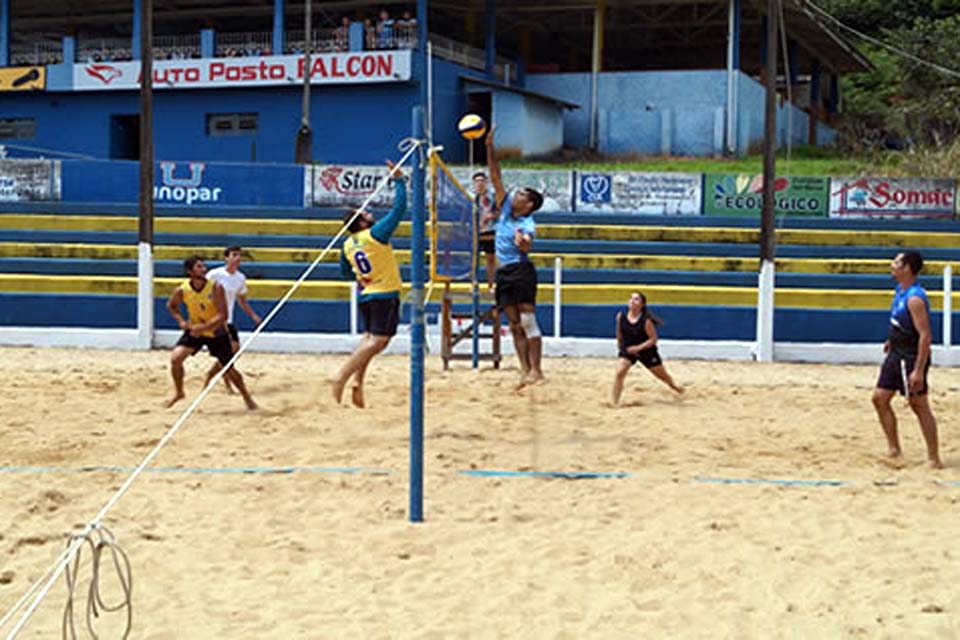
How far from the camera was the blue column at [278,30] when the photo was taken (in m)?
27.7

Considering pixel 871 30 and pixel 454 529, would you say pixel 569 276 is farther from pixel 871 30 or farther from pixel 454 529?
pixel 871 30

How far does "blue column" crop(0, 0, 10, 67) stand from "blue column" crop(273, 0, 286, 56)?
8.15 metres

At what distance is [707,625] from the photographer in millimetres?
4289

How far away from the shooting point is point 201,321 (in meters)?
8.98

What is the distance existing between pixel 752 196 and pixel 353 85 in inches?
426

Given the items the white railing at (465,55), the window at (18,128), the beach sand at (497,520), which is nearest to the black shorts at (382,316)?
the beach sand at (497,520)

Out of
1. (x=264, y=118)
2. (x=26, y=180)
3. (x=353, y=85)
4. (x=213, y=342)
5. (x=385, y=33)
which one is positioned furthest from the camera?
(x=264, y=118)

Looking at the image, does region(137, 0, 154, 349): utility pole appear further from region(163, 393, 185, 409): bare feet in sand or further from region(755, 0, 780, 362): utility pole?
region(755, 0, 780, 362): utility pole

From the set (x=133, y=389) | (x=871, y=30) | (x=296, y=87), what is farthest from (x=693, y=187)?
(x=871, y=30)

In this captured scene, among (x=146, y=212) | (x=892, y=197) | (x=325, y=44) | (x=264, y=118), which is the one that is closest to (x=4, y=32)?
(x=264, y=118)

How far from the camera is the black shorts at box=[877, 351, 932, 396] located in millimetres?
7008

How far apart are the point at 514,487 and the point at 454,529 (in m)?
0.90

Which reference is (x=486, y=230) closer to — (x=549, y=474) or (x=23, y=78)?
(x=549, y=474)

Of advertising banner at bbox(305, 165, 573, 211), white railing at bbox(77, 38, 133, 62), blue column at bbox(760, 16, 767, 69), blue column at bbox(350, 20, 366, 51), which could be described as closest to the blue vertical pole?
advertising banner at bbox(305, 165, 573, 211)
